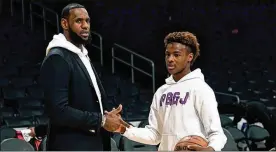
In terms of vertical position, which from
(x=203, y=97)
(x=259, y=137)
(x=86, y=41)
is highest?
(x=86, y=41)

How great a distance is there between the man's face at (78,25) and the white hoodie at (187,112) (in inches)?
19.2

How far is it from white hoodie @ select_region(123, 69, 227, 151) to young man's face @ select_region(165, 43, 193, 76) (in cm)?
6

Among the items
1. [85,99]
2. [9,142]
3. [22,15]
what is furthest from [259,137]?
[22,15]

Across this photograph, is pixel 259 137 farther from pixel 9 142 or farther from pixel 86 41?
pixel 86 41

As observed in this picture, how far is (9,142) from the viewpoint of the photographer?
5098mm

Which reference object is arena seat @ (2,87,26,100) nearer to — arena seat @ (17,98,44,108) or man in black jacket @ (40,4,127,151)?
arena seat @ (17,98,44,108)

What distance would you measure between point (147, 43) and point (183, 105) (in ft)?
27.7

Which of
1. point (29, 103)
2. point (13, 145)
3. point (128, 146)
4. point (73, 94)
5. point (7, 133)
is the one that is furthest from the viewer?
point (29, 103)

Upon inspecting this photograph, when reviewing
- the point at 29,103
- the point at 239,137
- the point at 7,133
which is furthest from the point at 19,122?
the point at 239,137

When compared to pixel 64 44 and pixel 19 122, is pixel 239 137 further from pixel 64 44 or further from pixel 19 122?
pixel 64 44

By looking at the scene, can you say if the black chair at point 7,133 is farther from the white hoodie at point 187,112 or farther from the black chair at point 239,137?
the white hoodie at point 187,112

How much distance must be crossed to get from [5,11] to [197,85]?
949 cm

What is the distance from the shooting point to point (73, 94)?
258 centimetres

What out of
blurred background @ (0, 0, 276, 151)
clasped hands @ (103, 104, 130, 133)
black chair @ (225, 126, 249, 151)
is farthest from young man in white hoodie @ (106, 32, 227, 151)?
blurred background @ (0, 0, 276, 151)
